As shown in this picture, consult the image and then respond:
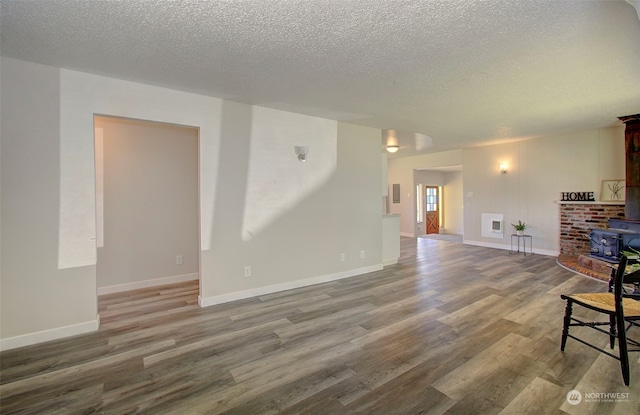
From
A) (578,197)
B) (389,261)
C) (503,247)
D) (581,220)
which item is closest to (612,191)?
(578,197)

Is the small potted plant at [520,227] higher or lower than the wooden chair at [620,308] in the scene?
higher

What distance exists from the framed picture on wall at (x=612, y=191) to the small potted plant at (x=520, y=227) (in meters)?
1.42

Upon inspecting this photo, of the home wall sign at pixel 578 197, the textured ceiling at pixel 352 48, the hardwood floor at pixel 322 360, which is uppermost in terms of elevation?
the textured ceiling at pixel 352 48

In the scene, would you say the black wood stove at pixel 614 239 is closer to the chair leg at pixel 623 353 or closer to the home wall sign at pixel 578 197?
the home wall sign at pixel 578 197

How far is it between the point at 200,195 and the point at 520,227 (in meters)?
6.72

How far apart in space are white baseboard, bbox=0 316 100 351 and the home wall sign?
8.29 m

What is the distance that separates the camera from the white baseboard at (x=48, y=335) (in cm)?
264

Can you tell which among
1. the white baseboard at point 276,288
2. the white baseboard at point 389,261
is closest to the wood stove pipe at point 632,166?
the white baseboard at point 389,261

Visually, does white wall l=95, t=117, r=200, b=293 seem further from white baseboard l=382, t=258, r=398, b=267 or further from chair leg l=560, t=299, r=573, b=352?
chair leg l=560, t=299, r=573, b=352

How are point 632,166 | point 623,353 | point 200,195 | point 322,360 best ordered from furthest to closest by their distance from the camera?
point 632,166 < point 200,195 < point 322,360 < point 623,353

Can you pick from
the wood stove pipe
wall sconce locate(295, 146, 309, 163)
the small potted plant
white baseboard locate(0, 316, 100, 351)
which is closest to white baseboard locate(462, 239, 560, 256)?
the small potted plant

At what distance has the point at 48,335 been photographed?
2789 mm

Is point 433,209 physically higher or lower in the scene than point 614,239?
higher

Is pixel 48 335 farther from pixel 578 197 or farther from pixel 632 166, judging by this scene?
pixel 578 197
